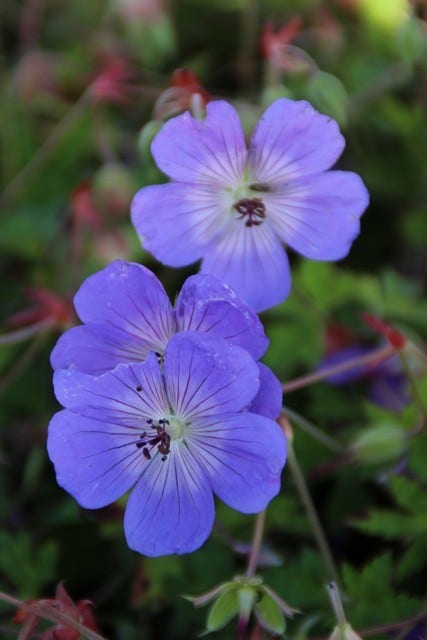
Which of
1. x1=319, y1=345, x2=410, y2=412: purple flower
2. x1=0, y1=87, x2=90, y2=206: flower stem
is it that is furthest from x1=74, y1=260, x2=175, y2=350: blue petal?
x1=0, y1=87, x2=90, y2=206: flower stem

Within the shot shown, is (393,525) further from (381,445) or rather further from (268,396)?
(268,396)

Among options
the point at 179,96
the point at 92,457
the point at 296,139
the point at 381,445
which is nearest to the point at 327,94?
the point at 179,96

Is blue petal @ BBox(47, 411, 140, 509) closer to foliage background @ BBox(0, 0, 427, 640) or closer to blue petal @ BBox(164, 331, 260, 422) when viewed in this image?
blue petal @ BBox(164, 331, 260, 422)

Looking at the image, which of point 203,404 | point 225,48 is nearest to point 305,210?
point 203,404

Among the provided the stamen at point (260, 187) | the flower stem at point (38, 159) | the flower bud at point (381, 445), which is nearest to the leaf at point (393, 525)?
the flower bud at point (381, 445)

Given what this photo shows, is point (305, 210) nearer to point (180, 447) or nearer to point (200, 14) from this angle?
point (180, 447)

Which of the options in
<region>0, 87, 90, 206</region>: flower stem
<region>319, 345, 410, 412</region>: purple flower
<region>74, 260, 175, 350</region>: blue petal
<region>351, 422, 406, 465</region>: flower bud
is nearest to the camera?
<region>74, 260, 175, 350</region>: blue petal

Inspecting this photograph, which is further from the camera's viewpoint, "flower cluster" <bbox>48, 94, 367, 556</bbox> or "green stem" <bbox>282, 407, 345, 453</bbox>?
"green stem" <bbox>282, 407, 345, 453</bbox>

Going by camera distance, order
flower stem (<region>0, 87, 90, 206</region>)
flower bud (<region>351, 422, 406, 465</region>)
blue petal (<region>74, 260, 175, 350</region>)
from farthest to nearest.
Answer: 1. flower stem (<region>0, 87, 90, 206</region>)
2. flower bud (<region>351, 422, 406, 465</region>)
3. blue petal (<region>74, 260, 175, 350</region>)
